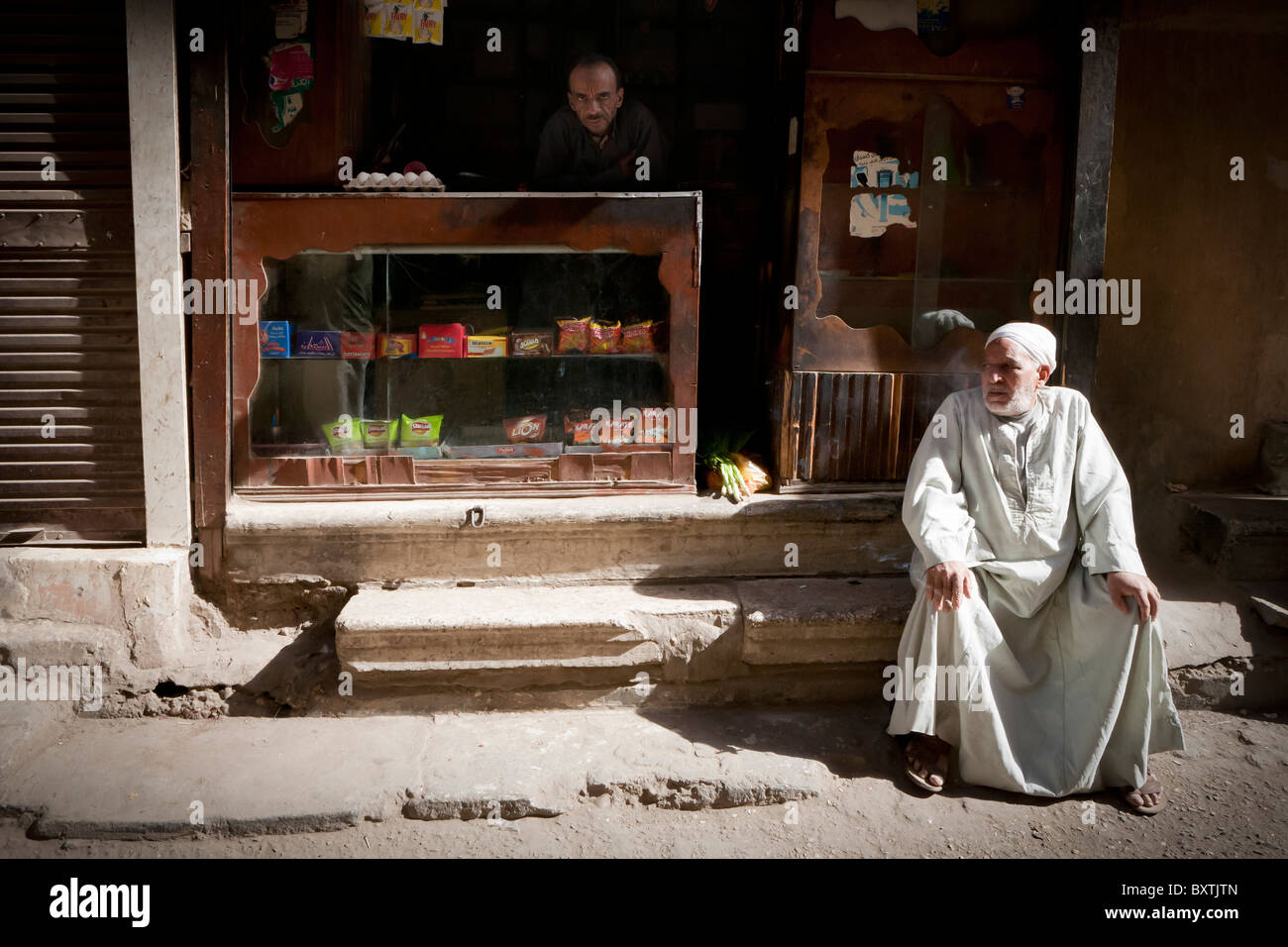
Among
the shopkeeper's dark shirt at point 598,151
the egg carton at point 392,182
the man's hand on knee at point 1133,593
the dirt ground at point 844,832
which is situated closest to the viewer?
the dirt ground at point 844,832

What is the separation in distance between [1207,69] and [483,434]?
413 centimetres

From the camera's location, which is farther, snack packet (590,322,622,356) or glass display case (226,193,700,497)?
snack packet (590,322,622,356)

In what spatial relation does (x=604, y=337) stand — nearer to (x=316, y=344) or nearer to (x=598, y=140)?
(x=598, y=140)

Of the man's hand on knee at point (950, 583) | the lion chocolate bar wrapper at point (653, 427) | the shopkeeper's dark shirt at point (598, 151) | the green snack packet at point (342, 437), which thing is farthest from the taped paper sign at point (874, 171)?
the green snack packet at point (342, 437)

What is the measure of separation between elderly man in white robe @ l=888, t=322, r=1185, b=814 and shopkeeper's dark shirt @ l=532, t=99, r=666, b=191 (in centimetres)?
197

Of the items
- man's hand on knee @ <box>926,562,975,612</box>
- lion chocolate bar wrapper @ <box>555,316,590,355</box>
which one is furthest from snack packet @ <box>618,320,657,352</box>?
man's hand on knee @ <box>926,562,975,612</box>

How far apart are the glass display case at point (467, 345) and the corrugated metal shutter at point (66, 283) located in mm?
511

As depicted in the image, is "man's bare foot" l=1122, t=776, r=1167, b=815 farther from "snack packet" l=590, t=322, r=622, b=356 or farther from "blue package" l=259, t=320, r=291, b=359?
"blue package" l=259, t=320, r=291, b=359

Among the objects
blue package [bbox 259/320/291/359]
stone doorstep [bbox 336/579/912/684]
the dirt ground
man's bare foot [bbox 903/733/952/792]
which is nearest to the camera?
the dirt ground

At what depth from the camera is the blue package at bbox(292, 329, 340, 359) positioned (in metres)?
4.43

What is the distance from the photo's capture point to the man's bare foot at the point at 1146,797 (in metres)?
3.45

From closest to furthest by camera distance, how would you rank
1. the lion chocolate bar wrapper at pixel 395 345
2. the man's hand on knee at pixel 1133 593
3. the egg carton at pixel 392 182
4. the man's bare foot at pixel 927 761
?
the man's hand on knee at pixel 1133 593 → the man's bare foot at pixel 927 761 → the egg carton at pixel 392 182 → the lion chocolate bar wrapper at pixel 395 345

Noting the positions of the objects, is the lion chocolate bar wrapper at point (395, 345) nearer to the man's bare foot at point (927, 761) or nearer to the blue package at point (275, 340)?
the blue package at point (275, 340)

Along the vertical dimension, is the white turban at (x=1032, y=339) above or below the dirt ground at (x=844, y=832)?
above
